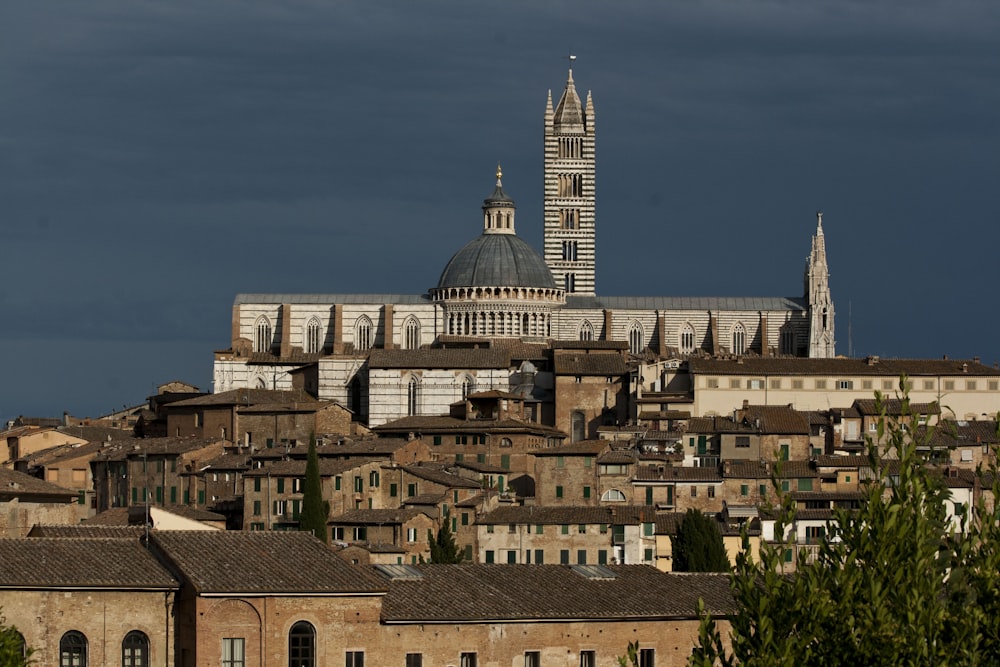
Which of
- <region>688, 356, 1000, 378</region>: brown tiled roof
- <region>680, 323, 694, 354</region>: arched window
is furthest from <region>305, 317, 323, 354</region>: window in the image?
<region>688, 356, 1000, 378</region>: brown tiled roof

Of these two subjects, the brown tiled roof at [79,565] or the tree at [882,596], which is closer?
the tree at [882,596]

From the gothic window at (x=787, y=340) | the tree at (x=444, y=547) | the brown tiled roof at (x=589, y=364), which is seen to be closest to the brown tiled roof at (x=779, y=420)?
the brown tiled roof at (x=589, y=364)

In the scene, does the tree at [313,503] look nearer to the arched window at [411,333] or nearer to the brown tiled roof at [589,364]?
the brown tiled roof at [589,364]

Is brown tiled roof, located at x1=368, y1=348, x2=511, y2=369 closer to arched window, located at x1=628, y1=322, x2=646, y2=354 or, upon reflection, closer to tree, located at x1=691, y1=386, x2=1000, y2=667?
arched window, located at x1=628, y1=322, x2=646, y2=354

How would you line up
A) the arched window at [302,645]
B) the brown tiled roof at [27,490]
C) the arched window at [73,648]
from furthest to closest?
the brown tiled roof at [27,490] < the arched window at [302,645] < the arched window at [73,648]

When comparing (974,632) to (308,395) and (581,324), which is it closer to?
(308,395)

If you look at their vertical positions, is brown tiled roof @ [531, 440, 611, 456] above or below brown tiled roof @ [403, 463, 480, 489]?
above

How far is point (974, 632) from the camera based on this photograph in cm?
2402

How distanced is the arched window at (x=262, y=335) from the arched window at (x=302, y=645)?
239 feet

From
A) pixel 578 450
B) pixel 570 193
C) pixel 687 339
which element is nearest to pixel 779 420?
pixel 578 450

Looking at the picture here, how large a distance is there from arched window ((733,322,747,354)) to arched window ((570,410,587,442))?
60.1 ft

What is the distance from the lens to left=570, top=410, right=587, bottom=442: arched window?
3524 inches

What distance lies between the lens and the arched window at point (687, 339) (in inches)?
4218

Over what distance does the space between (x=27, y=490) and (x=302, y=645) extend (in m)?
24.5
